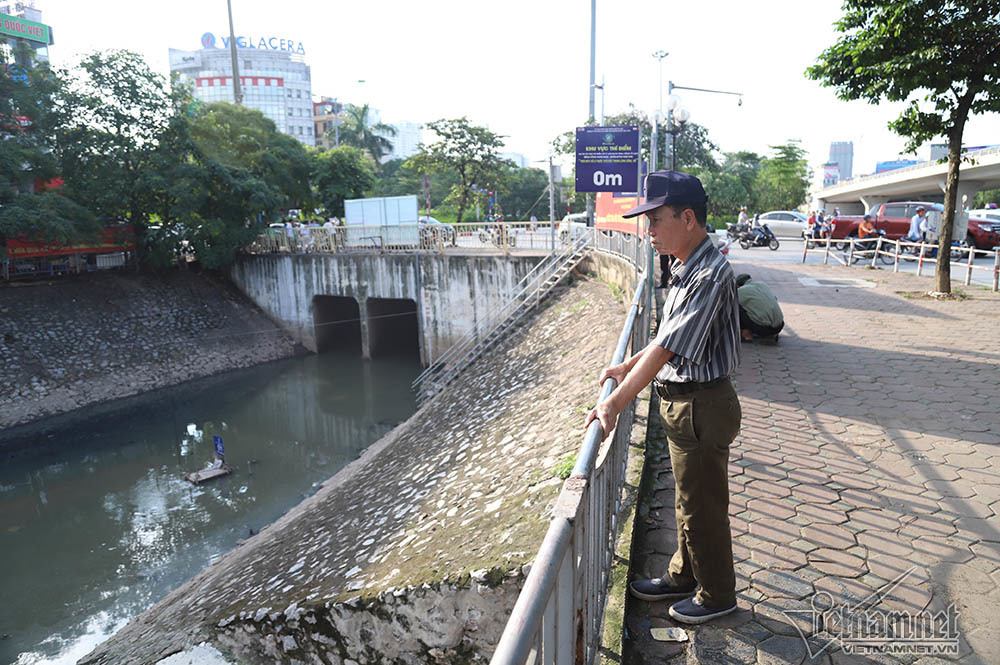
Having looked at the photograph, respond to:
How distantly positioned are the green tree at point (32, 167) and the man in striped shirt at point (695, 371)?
23145 mm

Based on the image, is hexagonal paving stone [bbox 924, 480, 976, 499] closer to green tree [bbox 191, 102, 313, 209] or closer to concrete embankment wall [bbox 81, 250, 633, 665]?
concrete embankment wall [bbox 81, 250, 633, 665]

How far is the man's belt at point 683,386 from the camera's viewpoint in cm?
266

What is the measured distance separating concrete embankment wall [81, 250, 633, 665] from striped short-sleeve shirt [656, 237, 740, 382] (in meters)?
2.49

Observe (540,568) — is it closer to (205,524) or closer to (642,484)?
(642,484)

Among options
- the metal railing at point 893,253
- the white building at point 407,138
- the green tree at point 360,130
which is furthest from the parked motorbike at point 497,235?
the white building at point 407,138

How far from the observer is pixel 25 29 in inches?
1519

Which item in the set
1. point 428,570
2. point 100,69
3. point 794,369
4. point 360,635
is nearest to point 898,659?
point 428,570

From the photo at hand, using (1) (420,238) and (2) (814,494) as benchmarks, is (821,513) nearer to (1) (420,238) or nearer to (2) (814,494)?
(2) (814,494)

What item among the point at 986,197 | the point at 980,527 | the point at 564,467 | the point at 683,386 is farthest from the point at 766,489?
the point at 986,197

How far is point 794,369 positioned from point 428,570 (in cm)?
517

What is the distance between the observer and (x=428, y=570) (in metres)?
5.21

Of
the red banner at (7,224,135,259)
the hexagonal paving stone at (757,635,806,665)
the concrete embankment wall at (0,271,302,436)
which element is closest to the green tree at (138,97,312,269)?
the red banner at (7,224,135,259)

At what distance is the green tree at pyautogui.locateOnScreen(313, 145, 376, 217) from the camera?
3256cm

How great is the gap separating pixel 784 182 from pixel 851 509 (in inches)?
2569
